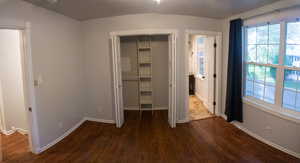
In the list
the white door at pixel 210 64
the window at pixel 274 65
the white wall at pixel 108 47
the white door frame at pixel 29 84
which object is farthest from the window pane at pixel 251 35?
the white door frame at pixel 29 84

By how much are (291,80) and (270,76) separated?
35cm

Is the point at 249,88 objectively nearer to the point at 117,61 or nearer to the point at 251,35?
the point at 251,35

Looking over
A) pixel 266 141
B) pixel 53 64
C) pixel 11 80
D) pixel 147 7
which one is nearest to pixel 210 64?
pixel 266 141

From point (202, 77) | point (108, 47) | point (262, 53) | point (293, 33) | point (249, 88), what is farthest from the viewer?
point (202, 77)

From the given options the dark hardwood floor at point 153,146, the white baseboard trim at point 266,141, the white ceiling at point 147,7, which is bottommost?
the dark hardwood floor at point 153,146

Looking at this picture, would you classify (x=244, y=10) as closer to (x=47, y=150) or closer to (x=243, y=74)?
(x=243, y=74)

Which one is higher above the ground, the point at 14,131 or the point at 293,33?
the point at 293,33

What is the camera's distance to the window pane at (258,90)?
3094 millimetres

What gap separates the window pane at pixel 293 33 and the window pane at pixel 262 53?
41cm

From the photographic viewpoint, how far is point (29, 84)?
261 cm

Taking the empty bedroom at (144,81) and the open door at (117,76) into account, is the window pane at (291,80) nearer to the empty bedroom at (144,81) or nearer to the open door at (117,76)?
the empty bedroom at (144,81)

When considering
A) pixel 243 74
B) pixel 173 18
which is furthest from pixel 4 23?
pixel 243 74

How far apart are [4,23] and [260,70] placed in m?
4.26

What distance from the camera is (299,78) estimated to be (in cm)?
246
